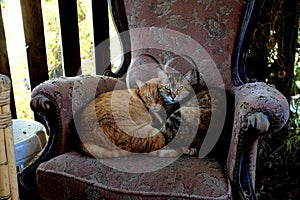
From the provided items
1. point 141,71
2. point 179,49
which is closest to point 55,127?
point 141,71

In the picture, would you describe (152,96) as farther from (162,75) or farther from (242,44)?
(242,44)

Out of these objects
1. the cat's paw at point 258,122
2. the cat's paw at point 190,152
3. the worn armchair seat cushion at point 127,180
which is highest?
the cat's paw at point 258,122

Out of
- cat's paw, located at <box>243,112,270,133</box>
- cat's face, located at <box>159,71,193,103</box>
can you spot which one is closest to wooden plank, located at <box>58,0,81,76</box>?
cat's face, located at <box>159,71,193,103</box>

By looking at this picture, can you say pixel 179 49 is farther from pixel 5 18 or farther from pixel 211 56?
pixel 5 18

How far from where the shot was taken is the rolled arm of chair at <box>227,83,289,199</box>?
95 cm

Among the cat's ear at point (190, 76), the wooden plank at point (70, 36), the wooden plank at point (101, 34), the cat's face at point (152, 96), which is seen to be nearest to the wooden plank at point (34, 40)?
the wooden plank at point (70, 36)

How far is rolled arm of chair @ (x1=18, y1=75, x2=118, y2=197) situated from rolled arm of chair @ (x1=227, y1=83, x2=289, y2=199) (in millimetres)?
608

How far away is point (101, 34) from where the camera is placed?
76.9 inches

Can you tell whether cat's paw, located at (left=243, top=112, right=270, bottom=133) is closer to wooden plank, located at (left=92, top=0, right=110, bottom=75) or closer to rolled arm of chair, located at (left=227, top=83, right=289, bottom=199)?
rolled arm of chair, located at (left=227, top=83, right=289, bottom=199)

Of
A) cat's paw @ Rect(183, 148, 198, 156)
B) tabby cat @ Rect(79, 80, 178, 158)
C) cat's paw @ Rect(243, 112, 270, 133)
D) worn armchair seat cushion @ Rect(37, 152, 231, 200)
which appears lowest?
worn armchair seat cushion @ Rect(37, 152, 231, 200)

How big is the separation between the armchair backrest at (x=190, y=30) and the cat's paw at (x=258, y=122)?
44 centimetres

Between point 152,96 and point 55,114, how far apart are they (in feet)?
1.35

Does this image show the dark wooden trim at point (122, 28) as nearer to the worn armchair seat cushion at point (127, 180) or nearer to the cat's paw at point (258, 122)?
the worn armchair seat cushion at point (127, 180)

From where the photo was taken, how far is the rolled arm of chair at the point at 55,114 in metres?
1.17
